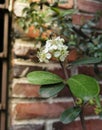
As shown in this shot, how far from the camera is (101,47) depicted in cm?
116

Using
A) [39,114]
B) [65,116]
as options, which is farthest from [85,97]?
[39,114]

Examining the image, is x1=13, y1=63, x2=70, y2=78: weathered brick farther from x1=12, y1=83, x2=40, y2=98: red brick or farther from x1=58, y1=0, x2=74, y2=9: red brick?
x1=58, y1=0, x2=74, y2=9: red brick

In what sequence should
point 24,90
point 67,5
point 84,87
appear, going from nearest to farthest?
point 84,87 < point 24,90 < point 67,5

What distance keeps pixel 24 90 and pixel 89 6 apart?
16.0 inches

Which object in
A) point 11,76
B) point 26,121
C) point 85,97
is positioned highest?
point 85,97

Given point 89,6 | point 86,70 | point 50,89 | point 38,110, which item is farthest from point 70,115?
point 89,6

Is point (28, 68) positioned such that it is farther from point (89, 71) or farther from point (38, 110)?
point (89, 71)

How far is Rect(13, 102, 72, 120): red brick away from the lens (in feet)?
3.49

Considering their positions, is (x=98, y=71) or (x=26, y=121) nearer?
(x=26, y=121)

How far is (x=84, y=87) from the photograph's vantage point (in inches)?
32.5

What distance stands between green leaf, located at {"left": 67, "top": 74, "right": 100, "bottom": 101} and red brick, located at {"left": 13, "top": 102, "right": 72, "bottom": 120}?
10.4 inches

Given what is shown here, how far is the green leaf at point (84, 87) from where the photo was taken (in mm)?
802

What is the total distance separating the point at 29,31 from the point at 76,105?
0.32 m

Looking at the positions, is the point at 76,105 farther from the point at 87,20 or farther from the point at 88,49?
the point at 87,20
